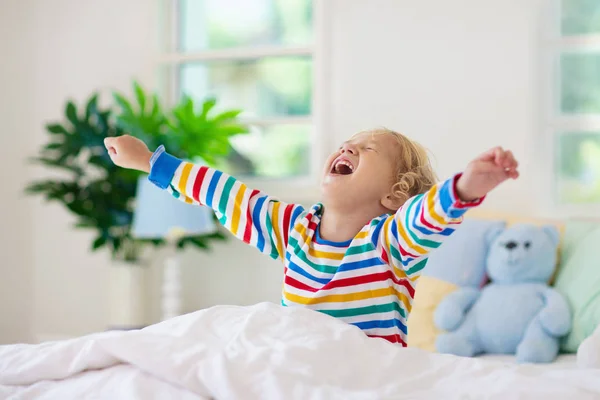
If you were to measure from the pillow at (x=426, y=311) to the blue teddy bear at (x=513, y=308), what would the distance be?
41mm

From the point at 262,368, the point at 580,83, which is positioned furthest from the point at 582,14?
the point at 262,368

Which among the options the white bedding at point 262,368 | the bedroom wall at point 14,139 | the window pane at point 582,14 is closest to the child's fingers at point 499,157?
the white bedding at point 262,368

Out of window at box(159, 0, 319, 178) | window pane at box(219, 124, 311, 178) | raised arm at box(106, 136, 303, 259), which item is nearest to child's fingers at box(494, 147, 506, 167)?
raised arm at box(106, 136, 303, 259)


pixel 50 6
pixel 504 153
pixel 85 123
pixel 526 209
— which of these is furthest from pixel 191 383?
pixel 50 6

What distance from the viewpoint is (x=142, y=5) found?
3643 millimetres

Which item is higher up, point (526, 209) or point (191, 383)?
point (526, 209)

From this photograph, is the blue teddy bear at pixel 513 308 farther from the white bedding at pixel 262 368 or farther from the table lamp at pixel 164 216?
the table lamp at pixel 164 216

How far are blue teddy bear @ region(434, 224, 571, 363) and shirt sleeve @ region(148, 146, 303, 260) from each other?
846 mm

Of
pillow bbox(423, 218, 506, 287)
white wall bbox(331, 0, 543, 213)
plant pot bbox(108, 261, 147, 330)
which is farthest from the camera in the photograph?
plant pot bbox(108, 261, 147, 330)

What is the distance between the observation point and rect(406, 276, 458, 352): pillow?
7.58 ft

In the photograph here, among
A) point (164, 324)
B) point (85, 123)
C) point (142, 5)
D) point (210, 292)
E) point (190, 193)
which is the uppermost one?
point (142, 5)

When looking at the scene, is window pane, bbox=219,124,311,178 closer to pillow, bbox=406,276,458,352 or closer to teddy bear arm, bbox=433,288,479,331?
pillow, bbox=406,276,458,352

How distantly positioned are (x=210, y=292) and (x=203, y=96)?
0.92 m

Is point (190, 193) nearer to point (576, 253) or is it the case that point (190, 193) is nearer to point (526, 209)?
point (576, 253)
